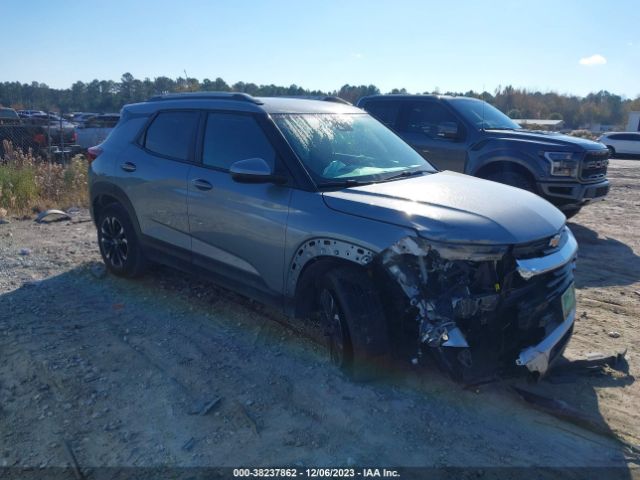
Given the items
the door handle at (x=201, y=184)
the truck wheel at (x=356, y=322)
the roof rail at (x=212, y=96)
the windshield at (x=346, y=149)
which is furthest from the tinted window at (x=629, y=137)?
the truck wheel at (x=356, y=322)

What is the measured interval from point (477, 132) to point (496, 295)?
18.2ft

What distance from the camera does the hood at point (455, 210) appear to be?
3.21 metres

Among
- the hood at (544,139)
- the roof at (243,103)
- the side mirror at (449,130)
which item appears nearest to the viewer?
the roof at (243,103)

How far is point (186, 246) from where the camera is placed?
4.83 meters

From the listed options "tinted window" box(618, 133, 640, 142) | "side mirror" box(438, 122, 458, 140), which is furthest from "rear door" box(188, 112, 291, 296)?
"tinted window" box(618, 133, 640, 142)

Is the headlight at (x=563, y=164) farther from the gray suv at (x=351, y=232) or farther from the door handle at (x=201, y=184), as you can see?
the door handle at (x=201, y=184)

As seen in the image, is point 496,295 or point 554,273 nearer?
point 496,295

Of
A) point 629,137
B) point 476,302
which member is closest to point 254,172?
point 476,302

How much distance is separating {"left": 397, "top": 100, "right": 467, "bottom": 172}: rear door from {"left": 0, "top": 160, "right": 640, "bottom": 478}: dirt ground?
3680mm

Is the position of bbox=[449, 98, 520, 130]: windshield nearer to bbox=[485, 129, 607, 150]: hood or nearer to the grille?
bbox=[485, 129, 607, 150]: hood

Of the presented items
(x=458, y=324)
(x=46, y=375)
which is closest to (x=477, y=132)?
(x=458, y=324)

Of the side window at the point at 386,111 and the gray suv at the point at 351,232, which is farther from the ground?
the side window at the point at 386,111

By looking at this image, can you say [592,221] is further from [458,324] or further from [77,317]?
[77,317]

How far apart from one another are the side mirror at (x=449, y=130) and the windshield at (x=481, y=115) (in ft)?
1.20
